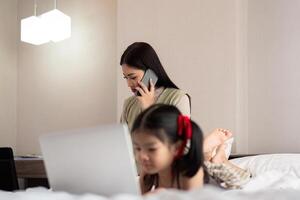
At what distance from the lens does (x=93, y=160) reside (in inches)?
41.8

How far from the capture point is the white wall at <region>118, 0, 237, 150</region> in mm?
2518

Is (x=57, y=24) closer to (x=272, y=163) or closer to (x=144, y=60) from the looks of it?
(x=144, y=60)

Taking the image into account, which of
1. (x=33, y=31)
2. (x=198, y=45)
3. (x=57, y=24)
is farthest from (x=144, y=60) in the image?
(x=33, y=31)

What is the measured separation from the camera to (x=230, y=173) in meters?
1.50

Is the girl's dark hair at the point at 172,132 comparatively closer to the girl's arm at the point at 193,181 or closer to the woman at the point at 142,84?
the girl's arm at the point at 193,181

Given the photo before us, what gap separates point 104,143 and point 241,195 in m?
0.33

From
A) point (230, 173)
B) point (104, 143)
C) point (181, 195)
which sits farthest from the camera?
point (230, 173)

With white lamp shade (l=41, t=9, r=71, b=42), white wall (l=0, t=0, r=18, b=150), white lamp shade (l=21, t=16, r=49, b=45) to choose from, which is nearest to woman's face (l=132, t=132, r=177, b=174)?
white lamp shade (l=41, t=9, r=71, b=42)

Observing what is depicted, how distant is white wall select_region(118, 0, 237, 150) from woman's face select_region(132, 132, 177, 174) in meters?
1.44

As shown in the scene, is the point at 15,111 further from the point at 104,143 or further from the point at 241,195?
the point at 241,195

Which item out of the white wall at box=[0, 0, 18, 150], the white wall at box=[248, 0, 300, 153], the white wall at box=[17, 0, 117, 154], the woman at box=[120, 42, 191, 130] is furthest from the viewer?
the white wall at box=[0, 0, 18, 150]

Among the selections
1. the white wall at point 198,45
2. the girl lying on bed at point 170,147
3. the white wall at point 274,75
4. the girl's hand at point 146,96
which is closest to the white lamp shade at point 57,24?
the white wall at point 198,45

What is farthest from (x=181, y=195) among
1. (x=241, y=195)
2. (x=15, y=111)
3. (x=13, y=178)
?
(x=15, y=111)

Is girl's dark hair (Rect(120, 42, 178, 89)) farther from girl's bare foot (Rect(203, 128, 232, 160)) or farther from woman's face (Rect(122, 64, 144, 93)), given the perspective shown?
girl's bare foot (Rect(203, 128, 232, 160))
